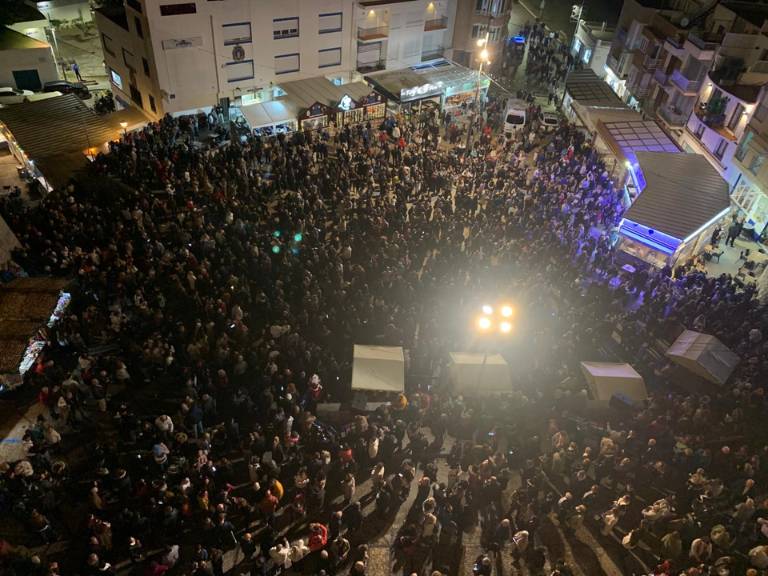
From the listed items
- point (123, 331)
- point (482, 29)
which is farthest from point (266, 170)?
point (482, 29)

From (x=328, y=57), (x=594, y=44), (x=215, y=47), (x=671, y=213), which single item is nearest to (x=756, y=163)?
(x=671, y=213)

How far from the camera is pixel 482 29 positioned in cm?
3256

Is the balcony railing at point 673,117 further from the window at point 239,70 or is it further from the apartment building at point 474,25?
the window at point 239,70

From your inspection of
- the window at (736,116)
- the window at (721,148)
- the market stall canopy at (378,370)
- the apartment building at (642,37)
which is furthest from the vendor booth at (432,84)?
the market stall canopy at (378,370)

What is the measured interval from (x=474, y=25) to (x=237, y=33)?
1454 centimetres

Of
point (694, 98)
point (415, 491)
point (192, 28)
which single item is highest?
point (192, 28)

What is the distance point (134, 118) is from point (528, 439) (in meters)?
22.1

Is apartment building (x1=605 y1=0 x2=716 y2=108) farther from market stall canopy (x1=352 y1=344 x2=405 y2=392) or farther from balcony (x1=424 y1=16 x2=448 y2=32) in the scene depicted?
market stall canopy (x1=352 y1=344 x2=405 y2=392)

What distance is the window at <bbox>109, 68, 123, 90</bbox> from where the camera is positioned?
1075 inches

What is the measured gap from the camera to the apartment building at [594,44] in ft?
118

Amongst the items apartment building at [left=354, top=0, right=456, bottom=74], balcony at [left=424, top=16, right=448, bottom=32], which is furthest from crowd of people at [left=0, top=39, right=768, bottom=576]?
balcony at [left=424, top=16, right=448, bottom=32]

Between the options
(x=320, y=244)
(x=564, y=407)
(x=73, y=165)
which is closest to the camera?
(x=564, y=407)

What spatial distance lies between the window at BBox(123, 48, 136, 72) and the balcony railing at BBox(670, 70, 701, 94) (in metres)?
26.5

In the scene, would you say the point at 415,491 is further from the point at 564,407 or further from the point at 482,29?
the point at 482,29
